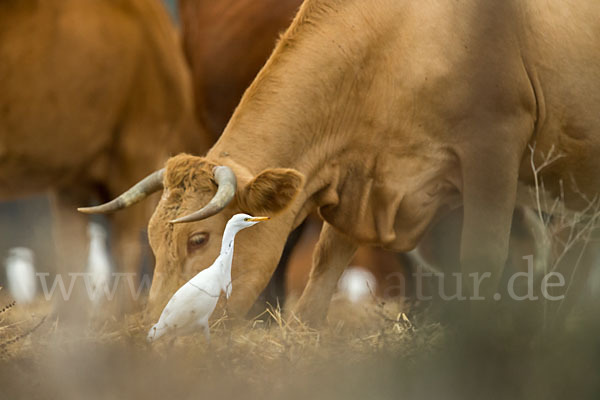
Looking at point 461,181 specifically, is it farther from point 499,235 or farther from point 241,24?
point 241,24

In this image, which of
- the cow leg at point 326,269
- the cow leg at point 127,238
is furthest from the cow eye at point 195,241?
the cow leg at point 127,238

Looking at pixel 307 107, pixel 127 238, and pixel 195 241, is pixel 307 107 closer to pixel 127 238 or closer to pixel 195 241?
pixel 195 241

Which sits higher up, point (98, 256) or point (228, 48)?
point (228, 48)

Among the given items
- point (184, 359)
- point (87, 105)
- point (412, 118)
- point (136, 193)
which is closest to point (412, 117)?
point (412, 118)

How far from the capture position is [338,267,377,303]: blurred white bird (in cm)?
717

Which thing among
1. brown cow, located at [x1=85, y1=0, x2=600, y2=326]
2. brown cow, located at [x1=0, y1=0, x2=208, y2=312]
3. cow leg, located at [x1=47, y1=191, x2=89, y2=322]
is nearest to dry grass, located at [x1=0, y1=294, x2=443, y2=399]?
brown cow, located at [x1=85, y1=0, x2=600, y2=326]

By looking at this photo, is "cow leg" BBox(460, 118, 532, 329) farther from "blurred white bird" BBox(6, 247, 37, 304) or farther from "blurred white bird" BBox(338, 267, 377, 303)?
"blurred white bird" BBox(6, 247, 37, 304)

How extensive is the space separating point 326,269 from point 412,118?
91 centimetres

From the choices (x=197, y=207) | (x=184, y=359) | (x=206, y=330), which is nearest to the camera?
(x=184, y=359)

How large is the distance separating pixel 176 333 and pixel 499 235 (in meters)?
Answer: 1.60

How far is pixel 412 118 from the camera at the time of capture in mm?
5297

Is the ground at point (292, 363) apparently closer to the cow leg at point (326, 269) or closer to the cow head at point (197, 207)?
the cow head at point (197, 207)

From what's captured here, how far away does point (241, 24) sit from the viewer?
7.21 meters

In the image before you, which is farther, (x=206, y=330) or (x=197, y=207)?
(x=197, y=207)
